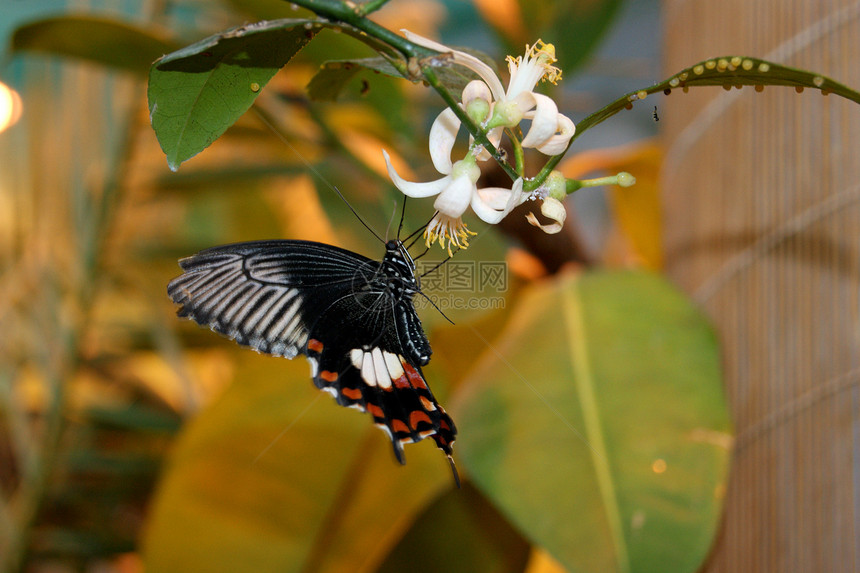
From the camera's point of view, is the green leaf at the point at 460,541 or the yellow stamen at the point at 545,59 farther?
the green leaf at the point at 460,541

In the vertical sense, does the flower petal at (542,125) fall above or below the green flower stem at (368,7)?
below

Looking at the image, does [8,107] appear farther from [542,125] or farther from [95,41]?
[542,125]

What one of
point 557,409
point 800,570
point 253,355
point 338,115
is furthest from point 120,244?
point 800,570

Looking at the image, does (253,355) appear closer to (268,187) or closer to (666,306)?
(268,187)

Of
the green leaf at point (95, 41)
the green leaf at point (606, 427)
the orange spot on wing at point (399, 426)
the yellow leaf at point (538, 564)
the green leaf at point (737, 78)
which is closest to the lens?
the green leaf at point (737, 78)

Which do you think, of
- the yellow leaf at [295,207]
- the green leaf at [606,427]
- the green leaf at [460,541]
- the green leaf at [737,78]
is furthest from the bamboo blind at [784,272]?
the yellow leaf at [295,207]

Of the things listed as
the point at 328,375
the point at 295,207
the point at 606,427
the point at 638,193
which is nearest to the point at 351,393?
the point at 328,375

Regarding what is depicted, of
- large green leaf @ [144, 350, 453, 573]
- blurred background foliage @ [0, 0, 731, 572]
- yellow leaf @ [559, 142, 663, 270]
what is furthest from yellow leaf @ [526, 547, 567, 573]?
yellow leaf @ [559, 142, 663, 270]

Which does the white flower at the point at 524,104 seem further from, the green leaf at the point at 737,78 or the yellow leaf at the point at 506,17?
the yellow leaf at the point at 506,17
